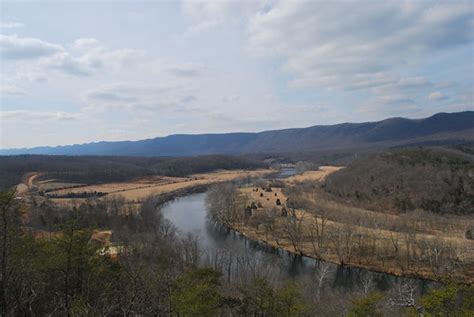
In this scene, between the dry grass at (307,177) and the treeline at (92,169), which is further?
the treeline at (92,169)

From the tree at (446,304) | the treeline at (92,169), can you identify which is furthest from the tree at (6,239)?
the treeline at (92,169)

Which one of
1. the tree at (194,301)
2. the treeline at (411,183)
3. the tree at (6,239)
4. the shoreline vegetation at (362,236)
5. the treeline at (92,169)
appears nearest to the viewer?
the tree at (6,239)

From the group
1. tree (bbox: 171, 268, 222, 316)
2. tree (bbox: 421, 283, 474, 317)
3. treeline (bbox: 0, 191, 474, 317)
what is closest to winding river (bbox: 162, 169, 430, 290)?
treeline (bbox: 0, 191, 474, 317)

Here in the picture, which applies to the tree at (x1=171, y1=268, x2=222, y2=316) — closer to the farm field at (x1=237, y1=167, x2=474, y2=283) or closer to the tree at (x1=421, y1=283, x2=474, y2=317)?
the tree at (x1=421, y1=283, x2=474, y2=317)

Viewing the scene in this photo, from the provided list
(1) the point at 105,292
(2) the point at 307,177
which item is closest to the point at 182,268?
(1) the point at 105,292

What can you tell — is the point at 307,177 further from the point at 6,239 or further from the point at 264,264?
the point at 6,239

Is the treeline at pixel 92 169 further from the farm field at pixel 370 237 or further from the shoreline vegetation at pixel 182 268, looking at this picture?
the farm field at pixel 370 237
